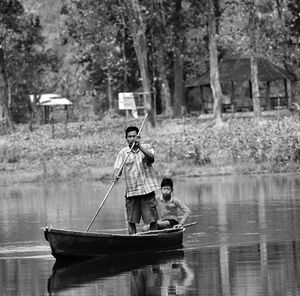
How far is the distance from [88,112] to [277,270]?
63786mm

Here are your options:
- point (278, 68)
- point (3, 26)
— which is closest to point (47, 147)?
point (3, 26)

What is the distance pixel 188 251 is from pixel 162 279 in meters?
3.09

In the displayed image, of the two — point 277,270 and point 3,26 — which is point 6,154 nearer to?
point 3,26

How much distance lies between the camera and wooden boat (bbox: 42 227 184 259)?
55.6ft

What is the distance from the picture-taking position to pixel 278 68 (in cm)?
5916

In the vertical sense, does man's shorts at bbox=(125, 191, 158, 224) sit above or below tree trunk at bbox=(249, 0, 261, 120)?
below

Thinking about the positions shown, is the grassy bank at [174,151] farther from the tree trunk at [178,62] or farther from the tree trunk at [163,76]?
the tree trunk at [163,76]

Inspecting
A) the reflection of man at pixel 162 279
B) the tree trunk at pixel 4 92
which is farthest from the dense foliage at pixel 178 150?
the reflection of man at pixel 162 279

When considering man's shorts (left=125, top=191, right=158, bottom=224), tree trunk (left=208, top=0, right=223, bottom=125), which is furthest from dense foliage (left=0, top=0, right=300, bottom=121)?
man's shorts (left=125, top=191, right=158, bottom=224)

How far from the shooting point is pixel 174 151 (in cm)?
4097

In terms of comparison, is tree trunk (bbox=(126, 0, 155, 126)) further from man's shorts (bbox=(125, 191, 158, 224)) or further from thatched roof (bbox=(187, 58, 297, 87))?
man's shorts (bbox=(125, 191, 158, 224))

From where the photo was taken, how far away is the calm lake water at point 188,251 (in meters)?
14.7

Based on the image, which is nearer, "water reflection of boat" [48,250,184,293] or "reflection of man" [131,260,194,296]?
"reflection of man" [131,260,194,296]

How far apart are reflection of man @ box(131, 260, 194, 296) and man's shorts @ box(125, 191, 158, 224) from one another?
54.1 inches
